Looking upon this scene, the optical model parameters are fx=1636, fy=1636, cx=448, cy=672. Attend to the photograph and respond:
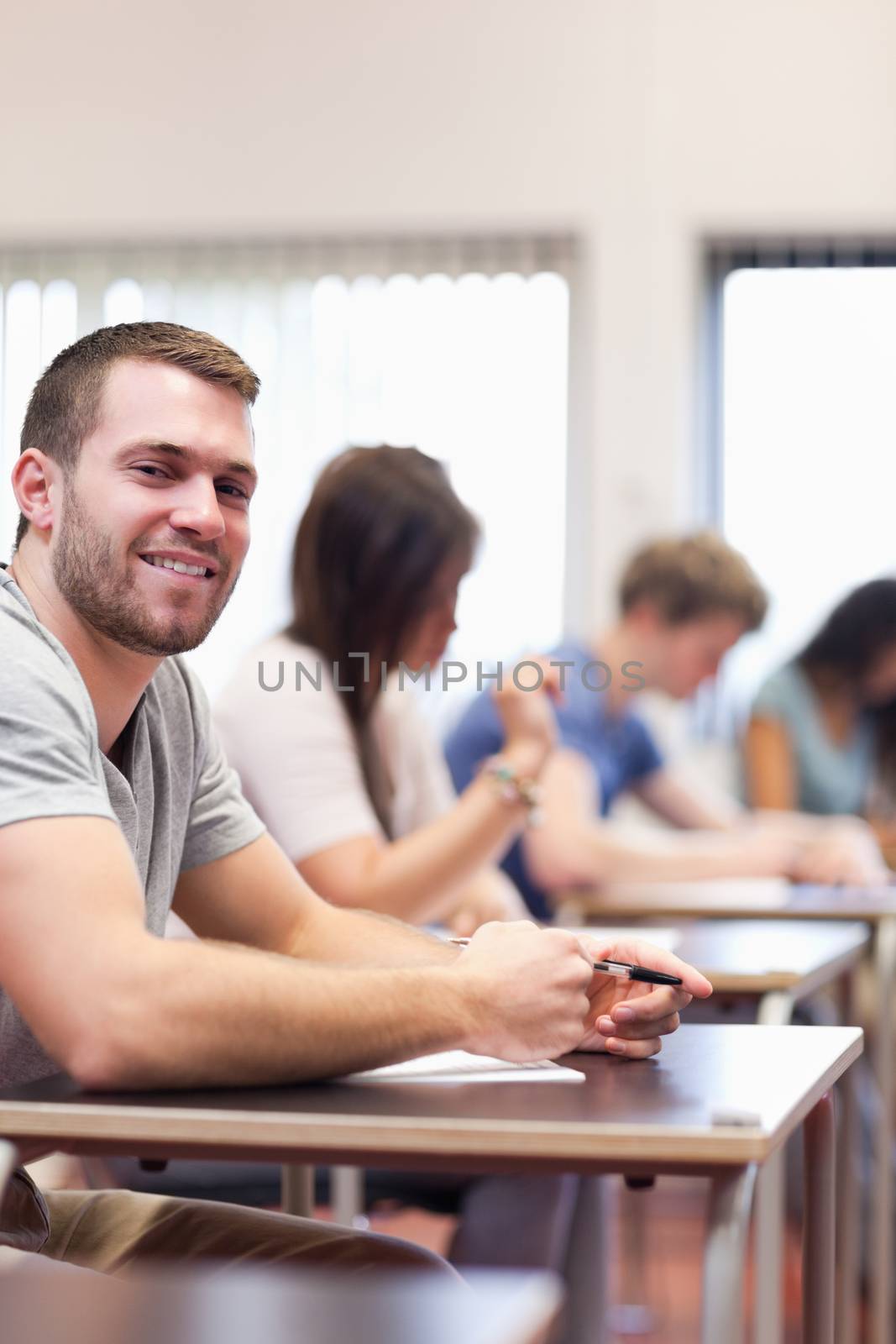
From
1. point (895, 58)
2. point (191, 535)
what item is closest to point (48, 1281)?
point (191, 535)

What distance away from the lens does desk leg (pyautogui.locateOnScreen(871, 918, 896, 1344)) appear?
94.0 inches

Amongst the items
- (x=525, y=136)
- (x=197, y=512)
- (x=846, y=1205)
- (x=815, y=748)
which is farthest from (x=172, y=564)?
(x=525, y=136)

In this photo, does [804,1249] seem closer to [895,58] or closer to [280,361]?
[280,361]

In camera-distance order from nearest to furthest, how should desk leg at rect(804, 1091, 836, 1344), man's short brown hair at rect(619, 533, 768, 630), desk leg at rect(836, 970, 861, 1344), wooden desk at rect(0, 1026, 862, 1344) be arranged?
wooden desk at rect(0, 1026, 862, 1344) → desk leg at rect(804, 1091, 836, 1344) → desk leg at rect(836, 970, 861, 1344) → man's short brown hair at rect(619, 533, 768, 630)

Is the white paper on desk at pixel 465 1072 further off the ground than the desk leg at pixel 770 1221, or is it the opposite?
the white paper on desk at pixel 465 1072

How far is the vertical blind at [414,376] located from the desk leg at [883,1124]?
169 cm

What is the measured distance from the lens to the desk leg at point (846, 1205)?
1.99 m

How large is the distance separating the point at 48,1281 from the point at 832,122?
3890 millimetres

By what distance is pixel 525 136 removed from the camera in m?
4.04

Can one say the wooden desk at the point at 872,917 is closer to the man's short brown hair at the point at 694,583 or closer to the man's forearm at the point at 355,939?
the man's short brown hair at the point at 694,583

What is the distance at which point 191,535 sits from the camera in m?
1.28

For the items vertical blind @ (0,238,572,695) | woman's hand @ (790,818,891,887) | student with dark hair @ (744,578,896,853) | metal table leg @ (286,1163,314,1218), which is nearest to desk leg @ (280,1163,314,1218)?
metal table leg @ (286,1163,314,1218)

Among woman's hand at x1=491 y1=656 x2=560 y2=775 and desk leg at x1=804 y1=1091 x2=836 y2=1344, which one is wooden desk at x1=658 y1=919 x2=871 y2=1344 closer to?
desk leg at x1=804 y1=1091 x2=836 y2=1344

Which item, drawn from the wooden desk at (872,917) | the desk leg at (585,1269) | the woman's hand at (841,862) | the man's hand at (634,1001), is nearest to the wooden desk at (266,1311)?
the man's hand at (634,1001)
